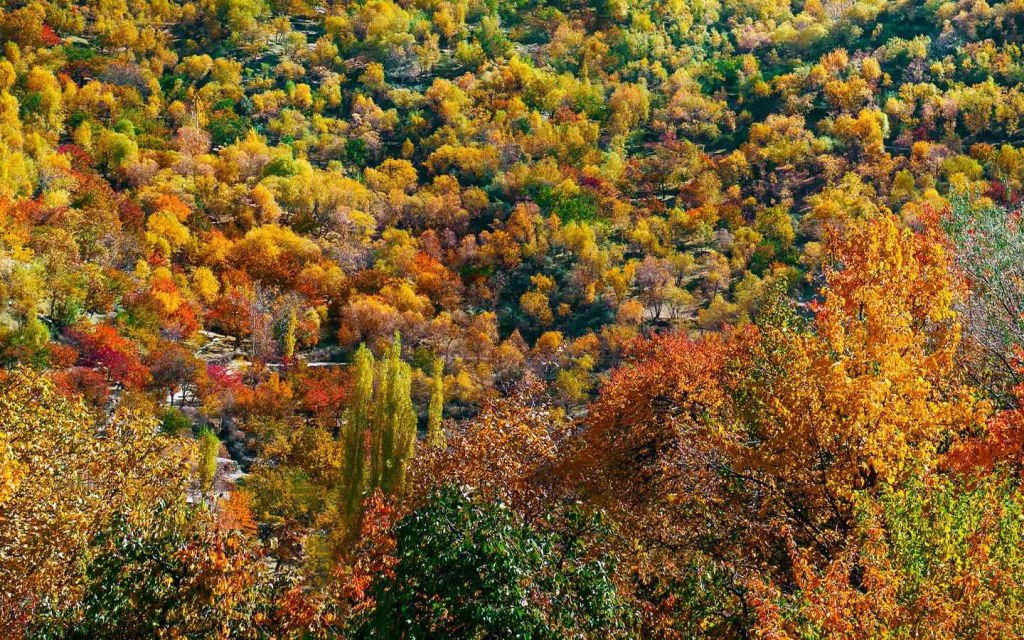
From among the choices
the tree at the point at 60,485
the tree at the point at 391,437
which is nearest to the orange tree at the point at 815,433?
the tree at the point at 60,485

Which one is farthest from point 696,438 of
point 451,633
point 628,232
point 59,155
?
point 59,155

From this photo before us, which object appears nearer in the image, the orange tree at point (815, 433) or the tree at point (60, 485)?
the orange tree at point (815, 433)

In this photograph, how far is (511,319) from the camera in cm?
9575

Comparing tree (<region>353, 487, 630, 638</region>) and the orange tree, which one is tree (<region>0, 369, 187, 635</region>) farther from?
the orange tree

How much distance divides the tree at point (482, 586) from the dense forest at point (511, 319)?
0.18 ft

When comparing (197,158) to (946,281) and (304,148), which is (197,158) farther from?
(946,281)

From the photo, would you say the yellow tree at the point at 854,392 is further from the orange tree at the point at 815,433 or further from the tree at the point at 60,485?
the tree at the point at 60,485

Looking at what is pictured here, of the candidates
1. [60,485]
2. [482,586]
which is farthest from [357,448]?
[482,586]

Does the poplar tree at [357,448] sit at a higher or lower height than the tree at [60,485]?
lower

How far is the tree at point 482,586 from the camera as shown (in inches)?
444

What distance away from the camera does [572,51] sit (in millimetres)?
171750

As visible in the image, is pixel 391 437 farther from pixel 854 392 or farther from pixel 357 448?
pixel 854 392

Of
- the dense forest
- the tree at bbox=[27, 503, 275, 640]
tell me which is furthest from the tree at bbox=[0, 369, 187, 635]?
the tree at bbox=[27, 503, 275, 640]

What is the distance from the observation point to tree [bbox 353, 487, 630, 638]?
11273 millimetres
